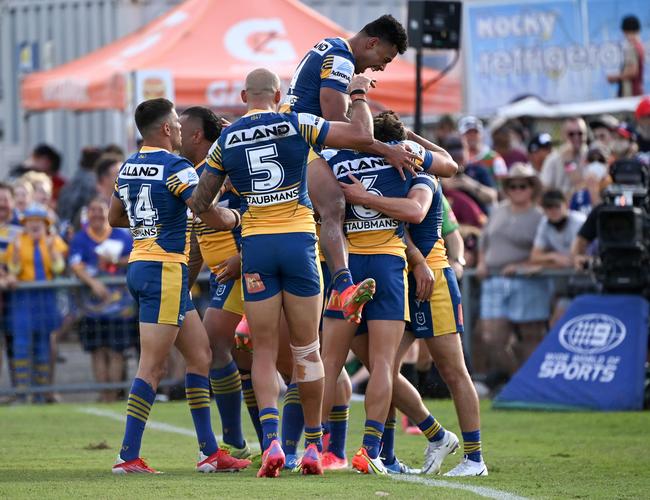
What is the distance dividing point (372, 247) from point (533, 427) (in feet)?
12.2

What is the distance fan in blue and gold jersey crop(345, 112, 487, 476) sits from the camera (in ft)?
28.6

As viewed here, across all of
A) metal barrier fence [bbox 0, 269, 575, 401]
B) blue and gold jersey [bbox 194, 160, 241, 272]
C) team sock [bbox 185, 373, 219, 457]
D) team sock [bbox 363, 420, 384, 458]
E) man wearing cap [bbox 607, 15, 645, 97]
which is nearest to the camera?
team sock [bbox 363, 420, 384, 458]

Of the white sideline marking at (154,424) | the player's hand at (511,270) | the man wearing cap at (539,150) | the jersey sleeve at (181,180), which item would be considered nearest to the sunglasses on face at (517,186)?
the player's hand at (511,270)

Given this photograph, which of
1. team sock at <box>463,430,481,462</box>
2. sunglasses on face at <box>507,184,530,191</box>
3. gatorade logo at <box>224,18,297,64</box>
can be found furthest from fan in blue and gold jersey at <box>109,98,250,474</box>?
gatorade logo at <box>224,18,297,64</box>

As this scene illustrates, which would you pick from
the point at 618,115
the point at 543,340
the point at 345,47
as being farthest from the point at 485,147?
the point at 345,47

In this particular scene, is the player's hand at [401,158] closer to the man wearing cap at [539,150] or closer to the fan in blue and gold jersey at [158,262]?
the fan in blue and gold jersey at [158,262]

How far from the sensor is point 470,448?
868 centimetres

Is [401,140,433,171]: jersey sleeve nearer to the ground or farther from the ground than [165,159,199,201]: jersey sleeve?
farther from the ground

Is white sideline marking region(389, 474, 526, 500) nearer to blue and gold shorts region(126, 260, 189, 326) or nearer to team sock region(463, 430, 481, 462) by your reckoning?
team sock region(463, 430, 481, 462)

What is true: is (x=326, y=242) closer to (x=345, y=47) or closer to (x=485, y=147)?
(x=345, y=47)

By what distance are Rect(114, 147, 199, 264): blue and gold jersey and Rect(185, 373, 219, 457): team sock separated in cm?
70

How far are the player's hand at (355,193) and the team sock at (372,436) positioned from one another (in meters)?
1.23

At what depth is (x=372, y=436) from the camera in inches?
331

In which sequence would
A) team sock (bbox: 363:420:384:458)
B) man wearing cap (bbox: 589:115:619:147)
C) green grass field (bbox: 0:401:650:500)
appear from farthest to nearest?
man wearing cap (bbox: 589:115:619:147), team sock (bbox: 363:420:384:458), green grass field (bbox: 0:401:650:500)
